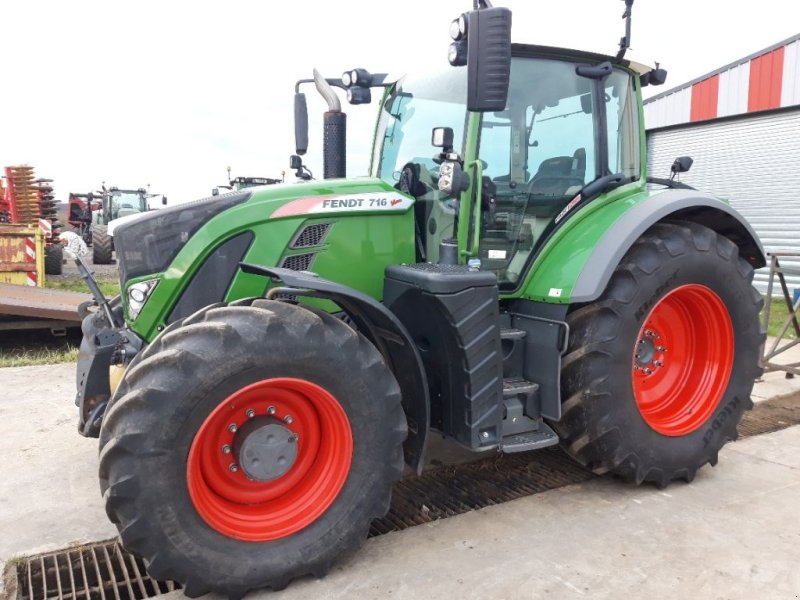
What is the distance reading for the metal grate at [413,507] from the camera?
2586mm

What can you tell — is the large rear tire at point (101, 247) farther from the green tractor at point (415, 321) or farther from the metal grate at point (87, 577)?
the metal grate at point (87, 577)

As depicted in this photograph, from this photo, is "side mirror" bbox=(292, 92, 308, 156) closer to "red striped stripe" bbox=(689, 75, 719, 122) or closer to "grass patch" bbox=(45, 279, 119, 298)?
"grass patch" bbox=(45, 279, 119, 298)

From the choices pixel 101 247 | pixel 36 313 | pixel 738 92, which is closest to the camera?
pixel 36 313

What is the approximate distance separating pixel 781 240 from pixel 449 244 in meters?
10.2

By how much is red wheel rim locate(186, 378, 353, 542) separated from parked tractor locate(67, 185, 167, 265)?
12347mm

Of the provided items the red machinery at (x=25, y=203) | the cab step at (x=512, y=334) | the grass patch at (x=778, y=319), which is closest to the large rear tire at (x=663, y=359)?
the cab step at (x=512, y=334)

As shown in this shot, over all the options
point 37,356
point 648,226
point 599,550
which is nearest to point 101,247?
point 37,356

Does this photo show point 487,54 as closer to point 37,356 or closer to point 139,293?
point 139,293

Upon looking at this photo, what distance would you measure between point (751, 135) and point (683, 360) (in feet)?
29.8

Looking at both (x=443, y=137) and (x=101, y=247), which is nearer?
(x=443, y=137)

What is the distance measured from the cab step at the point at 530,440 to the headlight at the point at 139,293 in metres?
1.78

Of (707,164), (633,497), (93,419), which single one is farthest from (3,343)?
(707,164)

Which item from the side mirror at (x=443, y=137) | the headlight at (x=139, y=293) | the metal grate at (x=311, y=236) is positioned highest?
the side mirror at (x=443, y=137)

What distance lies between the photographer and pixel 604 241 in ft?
10.6
